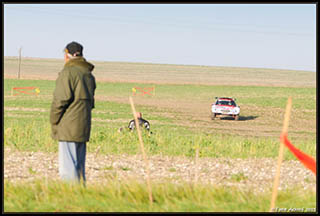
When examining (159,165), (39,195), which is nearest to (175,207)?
(39,195)

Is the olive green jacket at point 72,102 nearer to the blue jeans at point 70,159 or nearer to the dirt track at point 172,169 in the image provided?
the blue jeans at point 70,159

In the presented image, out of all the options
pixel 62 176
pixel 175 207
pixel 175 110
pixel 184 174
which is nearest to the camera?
pixel 175 207

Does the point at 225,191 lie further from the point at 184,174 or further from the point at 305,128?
the point at 305,128

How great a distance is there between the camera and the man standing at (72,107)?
20.2 feet

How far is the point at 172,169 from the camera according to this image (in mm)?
9180

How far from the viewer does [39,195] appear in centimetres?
588

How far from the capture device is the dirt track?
8164 millimetres

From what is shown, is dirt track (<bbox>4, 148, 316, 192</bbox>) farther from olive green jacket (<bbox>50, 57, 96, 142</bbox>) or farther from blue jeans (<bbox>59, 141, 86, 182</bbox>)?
olive green jacket (<bbox>50, 57, 96, 142</bbox>)

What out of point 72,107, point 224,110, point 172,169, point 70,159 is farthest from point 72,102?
point 224,110

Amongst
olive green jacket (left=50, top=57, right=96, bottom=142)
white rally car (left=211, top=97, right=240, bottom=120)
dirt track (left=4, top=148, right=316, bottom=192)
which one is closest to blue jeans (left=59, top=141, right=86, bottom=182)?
olive green jacket (left=50, top=57, right=96, bottom=142)

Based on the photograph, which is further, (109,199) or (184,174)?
(184,174)

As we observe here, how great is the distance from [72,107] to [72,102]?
57 millimetres

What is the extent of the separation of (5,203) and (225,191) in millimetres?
2360

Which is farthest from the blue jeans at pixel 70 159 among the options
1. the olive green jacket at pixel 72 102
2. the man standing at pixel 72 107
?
the olive green jacket at pixel 72 102
